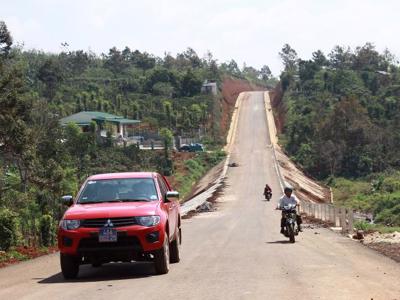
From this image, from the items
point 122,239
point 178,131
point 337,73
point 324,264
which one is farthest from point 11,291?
point 337,73

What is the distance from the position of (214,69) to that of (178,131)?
61019 mm

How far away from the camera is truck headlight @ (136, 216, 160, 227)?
12.4 m

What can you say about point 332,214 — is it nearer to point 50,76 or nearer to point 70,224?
point 70,224

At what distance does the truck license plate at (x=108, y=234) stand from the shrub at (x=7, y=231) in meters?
7.55

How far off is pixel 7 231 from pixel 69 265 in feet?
22.7

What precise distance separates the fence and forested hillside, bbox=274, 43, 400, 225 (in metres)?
12.2

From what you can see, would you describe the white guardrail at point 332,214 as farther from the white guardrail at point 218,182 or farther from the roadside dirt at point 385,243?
the white guardrail at point 218,182

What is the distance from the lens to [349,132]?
94.7 meters

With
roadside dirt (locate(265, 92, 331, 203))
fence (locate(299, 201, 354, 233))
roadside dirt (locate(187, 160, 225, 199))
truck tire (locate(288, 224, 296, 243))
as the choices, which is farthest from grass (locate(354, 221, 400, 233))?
→ roadside dirt (locate(187, 160, 225, 199))

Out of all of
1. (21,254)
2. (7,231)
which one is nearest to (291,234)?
(21,254)

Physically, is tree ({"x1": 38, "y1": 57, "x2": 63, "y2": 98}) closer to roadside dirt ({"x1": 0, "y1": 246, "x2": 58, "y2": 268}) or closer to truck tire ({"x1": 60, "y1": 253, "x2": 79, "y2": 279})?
roadside dirt ({"x1": 0, "y1": 246, "x2": 58, "y2": 268})

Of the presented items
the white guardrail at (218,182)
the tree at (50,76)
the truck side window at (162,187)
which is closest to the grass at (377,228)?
the truck side window at (162,187)

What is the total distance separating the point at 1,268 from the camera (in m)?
15.6

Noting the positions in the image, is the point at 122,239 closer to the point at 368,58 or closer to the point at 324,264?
the point at 324,264
